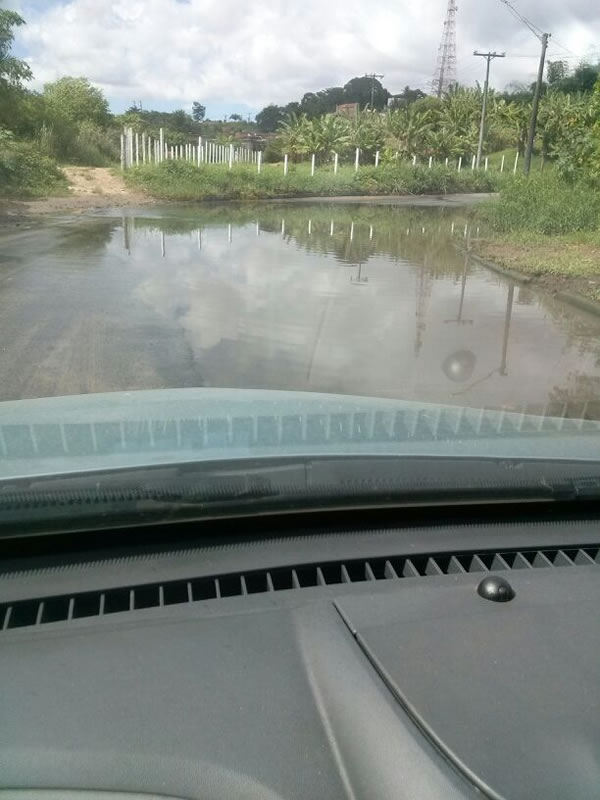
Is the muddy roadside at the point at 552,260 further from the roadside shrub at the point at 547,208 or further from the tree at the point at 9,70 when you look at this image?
the tree at the point at 9,70

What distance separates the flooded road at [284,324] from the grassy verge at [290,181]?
19.2 m

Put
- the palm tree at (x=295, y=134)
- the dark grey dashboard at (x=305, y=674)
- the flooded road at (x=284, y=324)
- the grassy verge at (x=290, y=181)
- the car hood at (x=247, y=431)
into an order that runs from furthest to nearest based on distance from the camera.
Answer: the palm tree at (x=295, y=134) → the grassy verge at (x=290, y=181) → the flooded road at (x=284, y=324) → the car hood at (x=247, y=431) → the dark grey dashboard at (x=305, y=674)

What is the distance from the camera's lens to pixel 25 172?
1334 inches

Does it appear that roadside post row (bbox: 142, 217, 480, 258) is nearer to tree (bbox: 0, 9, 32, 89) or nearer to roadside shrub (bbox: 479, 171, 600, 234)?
roadside shrub (bbox: 479, 171, 600, 234)

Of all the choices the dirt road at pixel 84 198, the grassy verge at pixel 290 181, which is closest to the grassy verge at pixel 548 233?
the dirt road at pixel 84 198

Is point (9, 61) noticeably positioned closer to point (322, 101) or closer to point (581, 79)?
point (581, 79)

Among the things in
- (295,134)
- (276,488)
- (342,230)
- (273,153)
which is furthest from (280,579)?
(273,153)

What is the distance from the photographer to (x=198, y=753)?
6.16 ft

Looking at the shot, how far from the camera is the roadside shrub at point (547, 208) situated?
70.2 feet

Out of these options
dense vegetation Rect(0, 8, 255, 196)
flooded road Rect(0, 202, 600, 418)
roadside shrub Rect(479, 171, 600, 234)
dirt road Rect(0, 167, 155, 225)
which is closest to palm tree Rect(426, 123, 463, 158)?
dense vegetation Rect(0, 8, 255, 196)

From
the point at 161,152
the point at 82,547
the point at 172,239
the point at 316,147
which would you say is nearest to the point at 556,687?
the point at 82,547

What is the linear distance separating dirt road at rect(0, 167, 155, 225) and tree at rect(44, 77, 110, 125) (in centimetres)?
1822

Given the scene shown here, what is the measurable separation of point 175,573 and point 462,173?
2194 inches

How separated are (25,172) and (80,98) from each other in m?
30.0
